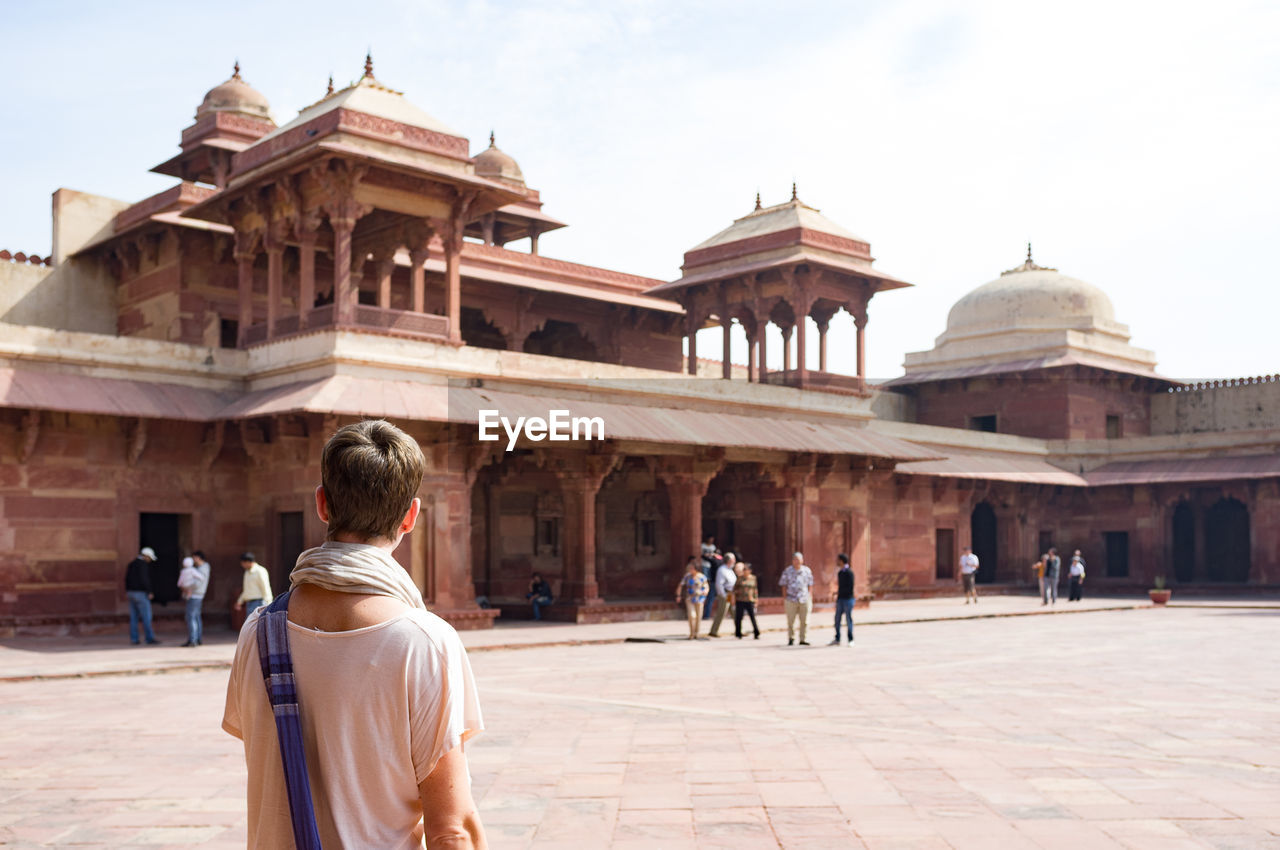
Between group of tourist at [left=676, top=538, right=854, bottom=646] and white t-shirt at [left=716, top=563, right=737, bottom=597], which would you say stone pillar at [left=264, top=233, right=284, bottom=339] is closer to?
group of tourist at [left=676, top=538, right=854, bottom=646]

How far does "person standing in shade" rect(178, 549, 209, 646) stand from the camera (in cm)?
1625

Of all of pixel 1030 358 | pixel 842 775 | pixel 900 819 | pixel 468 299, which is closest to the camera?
pixel 900 819

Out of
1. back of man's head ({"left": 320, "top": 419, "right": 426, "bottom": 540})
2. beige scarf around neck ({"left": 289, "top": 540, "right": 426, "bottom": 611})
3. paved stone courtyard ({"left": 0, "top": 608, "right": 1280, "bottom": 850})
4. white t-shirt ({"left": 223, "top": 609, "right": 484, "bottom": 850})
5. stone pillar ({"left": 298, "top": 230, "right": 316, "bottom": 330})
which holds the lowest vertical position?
paved stone courtyard ({"left": 0, "top": 608, "right": 1280, "bottom": 850})

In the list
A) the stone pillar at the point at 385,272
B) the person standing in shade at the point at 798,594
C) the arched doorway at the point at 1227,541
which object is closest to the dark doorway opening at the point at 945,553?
the arched doorway at the point at 1227,541

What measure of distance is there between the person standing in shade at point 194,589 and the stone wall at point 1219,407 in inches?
1132

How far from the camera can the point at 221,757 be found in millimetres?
8141

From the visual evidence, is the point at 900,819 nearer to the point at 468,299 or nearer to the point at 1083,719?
the point at 1083,719

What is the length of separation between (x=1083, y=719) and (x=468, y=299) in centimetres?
1797

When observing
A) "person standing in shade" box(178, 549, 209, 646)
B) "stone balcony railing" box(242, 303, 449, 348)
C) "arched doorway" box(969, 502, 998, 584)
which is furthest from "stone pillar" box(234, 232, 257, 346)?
"arched doorway" box(969, 502, 998, 584)

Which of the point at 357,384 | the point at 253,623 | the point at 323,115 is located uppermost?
the point at 323,115

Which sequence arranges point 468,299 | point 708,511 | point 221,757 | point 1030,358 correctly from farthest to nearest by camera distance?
point 1030,358 < point 708,511 < point 468,299 < point 221,757

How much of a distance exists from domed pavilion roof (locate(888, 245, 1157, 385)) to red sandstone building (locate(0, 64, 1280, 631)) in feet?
5.05

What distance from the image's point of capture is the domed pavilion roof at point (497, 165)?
107 feet

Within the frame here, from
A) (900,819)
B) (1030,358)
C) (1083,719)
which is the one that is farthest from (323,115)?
(1030,358)
